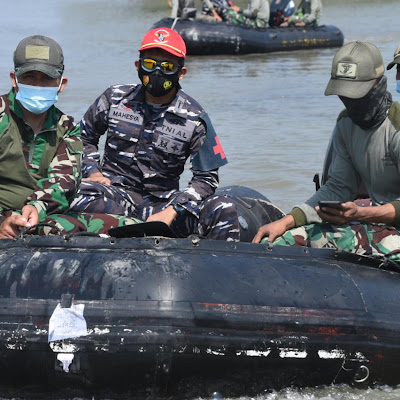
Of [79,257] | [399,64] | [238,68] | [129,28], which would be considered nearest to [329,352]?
[79,257]

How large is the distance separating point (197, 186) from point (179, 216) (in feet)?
0.64

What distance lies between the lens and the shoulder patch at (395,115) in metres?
4.97

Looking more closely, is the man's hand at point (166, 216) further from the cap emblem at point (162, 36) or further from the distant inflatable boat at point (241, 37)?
the distant inflatable boat at point (241, 37)

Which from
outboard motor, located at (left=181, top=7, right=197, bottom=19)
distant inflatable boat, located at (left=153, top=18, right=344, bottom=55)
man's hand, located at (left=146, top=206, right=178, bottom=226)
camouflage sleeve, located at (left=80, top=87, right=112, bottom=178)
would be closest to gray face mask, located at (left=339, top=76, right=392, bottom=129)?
man's hand, located at (left=146, top=206, right=178, bottom=226)

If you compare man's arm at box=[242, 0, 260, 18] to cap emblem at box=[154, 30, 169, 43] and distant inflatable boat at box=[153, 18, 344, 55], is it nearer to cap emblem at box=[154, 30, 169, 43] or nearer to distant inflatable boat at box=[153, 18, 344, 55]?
distant inflatable boat at box=[153, 18, 344, 55]

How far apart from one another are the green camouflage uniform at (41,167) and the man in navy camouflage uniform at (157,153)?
1.13 feet

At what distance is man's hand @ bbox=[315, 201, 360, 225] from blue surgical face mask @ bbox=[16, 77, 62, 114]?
4.40 ft

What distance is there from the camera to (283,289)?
4336 mm

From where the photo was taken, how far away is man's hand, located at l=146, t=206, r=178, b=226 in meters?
5.11

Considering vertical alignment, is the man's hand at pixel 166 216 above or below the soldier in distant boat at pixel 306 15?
above

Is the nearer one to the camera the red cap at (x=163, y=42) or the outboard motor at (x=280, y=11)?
the red cap at (x=163, y=42)

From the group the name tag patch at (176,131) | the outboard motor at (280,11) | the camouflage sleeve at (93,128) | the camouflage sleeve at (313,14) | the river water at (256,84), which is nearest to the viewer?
the name tag patch at (176,131)

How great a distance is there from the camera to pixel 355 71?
489cm

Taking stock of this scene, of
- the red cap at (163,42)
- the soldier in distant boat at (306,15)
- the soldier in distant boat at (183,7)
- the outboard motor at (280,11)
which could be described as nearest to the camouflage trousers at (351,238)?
the red cap at (163,42)
